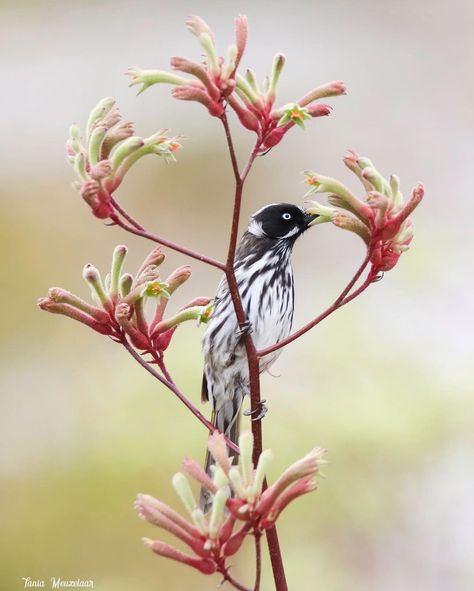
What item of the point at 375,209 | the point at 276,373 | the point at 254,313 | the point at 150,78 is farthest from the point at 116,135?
the point at 276,373

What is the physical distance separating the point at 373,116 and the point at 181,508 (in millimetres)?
7348

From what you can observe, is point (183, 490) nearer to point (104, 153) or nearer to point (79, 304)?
point (79, 304)

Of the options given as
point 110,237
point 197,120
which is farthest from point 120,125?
point 197,120

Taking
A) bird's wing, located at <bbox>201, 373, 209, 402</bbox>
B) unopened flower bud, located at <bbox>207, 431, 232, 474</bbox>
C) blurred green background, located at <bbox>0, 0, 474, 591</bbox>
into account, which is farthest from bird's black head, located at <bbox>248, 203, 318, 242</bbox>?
unopened flower bud, located at <bbox>207, 431, 232, 474</bbox>

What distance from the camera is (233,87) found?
231 centimetres

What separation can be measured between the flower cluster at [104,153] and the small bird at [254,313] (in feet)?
6.43

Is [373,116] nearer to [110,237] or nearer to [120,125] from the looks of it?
[110,237]

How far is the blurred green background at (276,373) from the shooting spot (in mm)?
4730

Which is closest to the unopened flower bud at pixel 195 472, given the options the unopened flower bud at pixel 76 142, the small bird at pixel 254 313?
the unopened flower bud at pixel 76 142

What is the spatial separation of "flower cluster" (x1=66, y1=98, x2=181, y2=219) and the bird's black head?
6.56ft

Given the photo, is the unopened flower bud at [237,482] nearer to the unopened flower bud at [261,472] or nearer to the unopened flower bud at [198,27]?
the unopened flower bud at [261,472]

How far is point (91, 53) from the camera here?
1241 centimetres

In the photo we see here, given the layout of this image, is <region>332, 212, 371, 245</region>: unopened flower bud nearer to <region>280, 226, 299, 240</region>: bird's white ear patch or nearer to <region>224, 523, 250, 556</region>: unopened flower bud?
<region>224, 523, 250, 556</region>: unopened flower bud

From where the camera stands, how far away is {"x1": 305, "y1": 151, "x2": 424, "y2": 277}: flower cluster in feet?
7.82
